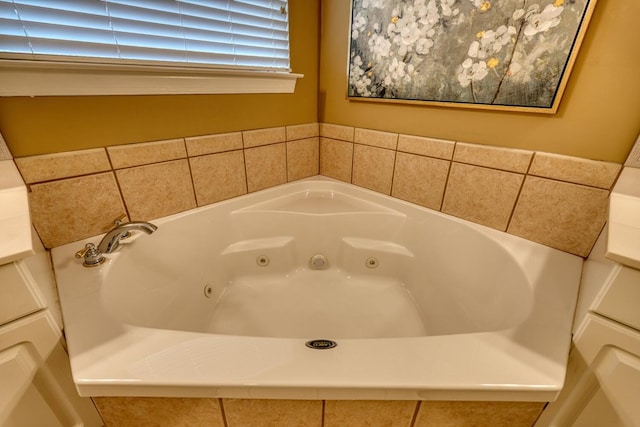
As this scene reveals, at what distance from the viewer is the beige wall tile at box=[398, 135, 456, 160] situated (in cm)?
108

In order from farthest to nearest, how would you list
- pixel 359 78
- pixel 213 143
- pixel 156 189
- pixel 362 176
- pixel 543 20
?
pixel 362 176
pixel 359 78
pixel 213 143
pixel 156 189
pixel 543 20

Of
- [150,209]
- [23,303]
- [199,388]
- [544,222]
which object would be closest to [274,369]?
[199,388]

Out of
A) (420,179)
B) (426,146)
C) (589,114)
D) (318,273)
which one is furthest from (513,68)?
(318,273)

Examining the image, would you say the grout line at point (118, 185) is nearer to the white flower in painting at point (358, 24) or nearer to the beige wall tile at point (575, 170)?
the white flower in painting at point (358, 24)

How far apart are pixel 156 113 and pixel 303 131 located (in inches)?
27.5

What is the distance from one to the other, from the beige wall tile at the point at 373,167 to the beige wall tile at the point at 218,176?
0.59 meters

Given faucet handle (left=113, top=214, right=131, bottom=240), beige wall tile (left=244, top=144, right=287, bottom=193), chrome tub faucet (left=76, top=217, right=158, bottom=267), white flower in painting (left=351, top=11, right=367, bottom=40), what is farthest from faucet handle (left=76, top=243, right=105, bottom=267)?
white flower in painting (left=351, top=11, right=367, bottom=40)

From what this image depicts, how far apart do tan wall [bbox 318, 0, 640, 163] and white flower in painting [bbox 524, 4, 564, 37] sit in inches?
3.3

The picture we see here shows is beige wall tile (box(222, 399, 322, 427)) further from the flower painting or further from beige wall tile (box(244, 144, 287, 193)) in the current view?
the flower painting

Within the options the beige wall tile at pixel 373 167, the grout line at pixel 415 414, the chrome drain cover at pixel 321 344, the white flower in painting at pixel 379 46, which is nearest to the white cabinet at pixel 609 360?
the grout line at pixel 415 414

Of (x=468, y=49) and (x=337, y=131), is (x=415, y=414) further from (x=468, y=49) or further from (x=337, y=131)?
(x=337, y=131)

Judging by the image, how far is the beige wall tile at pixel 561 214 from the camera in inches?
32.4

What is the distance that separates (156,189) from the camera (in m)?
1.03

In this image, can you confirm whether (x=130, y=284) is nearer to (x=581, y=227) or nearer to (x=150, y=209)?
(x=150, y=209)
